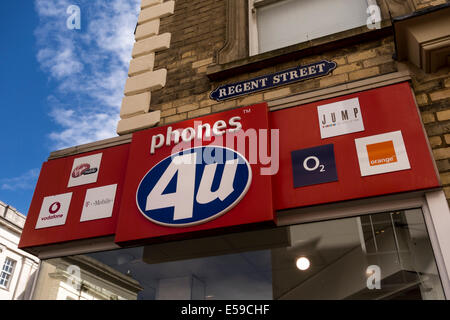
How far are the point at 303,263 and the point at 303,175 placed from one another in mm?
790

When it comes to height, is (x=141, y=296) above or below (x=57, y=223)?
below

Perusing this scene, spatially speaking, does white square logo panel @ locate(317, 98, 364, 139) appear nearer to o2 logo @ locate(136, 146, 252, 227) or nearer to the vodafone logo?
o2 logo @ locate(136, 146, 252, 227)

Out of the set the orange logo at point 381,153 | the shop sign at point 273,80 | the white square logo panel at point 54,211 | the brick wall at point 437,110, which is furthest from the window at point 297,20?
the white square logo panel at point 54,211

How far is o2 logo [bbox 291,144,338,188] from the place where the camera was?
3.51m

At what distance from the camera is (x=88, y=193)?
4430mm

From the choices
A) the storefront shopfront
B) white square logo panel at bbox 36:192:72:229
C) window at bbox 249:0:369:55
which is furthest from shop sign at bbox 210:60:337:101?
white square logo panel at bbox 36:192:72:229

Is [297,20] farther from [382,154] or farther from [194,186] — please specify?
[194,186]

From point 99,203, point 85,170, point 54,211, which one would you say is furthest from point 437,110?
point 54,211

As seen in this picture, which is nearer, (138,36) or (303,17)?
(303,17)

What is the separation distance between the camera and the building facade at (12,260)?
2303 centimetres

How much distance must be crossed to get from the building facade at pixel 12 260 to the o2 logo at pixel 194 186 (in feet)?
71.1
